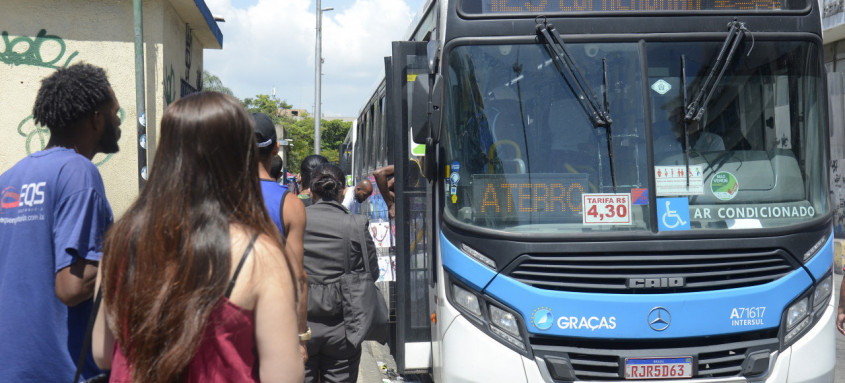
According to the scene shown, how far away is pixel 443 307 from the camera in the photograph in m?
4.95

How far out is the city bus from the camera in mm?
4578

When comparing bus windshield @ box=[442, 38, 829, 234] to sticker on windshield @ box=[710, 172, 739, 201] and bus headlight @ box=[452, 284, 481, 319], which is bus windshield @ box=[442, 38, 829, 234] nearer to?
sticker on windshield @ box=[710, 172, 739, 201]

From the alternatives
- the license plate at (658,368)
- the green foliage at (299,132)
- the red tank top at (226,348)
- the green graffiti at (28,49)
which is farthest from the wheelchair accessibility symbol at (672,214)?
the green foliage at (299,132)

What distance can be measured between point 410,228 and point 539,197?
1.19 m

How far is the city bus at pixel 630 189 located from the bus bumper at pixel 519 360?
10 mm

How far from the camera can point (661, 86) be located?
482 centimetres

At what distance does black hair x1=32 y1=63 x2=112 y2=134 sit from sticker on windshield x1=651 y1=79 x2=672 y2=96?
330 centimetres

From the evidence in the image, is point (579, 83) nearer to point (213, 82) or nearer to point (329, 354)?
point (329, 354)

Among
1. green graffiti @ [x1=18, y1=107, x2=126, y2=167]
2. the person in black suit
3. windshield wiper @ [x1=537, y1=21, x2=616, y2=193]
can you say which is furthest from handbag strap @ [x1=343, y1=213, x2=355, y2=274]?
green graffiti @ [x1=18, y1=107, x2=126, y2=167]

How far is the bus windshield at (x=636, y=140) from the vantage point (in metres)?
4.72

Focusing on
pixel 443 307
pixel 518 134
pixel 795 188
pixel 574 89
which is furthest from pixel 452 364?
pixel 795 188

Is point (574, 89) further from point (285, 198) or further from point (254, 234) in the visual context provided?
point (254, 234)

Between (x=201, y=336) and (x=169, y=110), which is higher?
(x=169, y=110)

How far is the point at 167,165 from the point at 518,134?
3147mm
